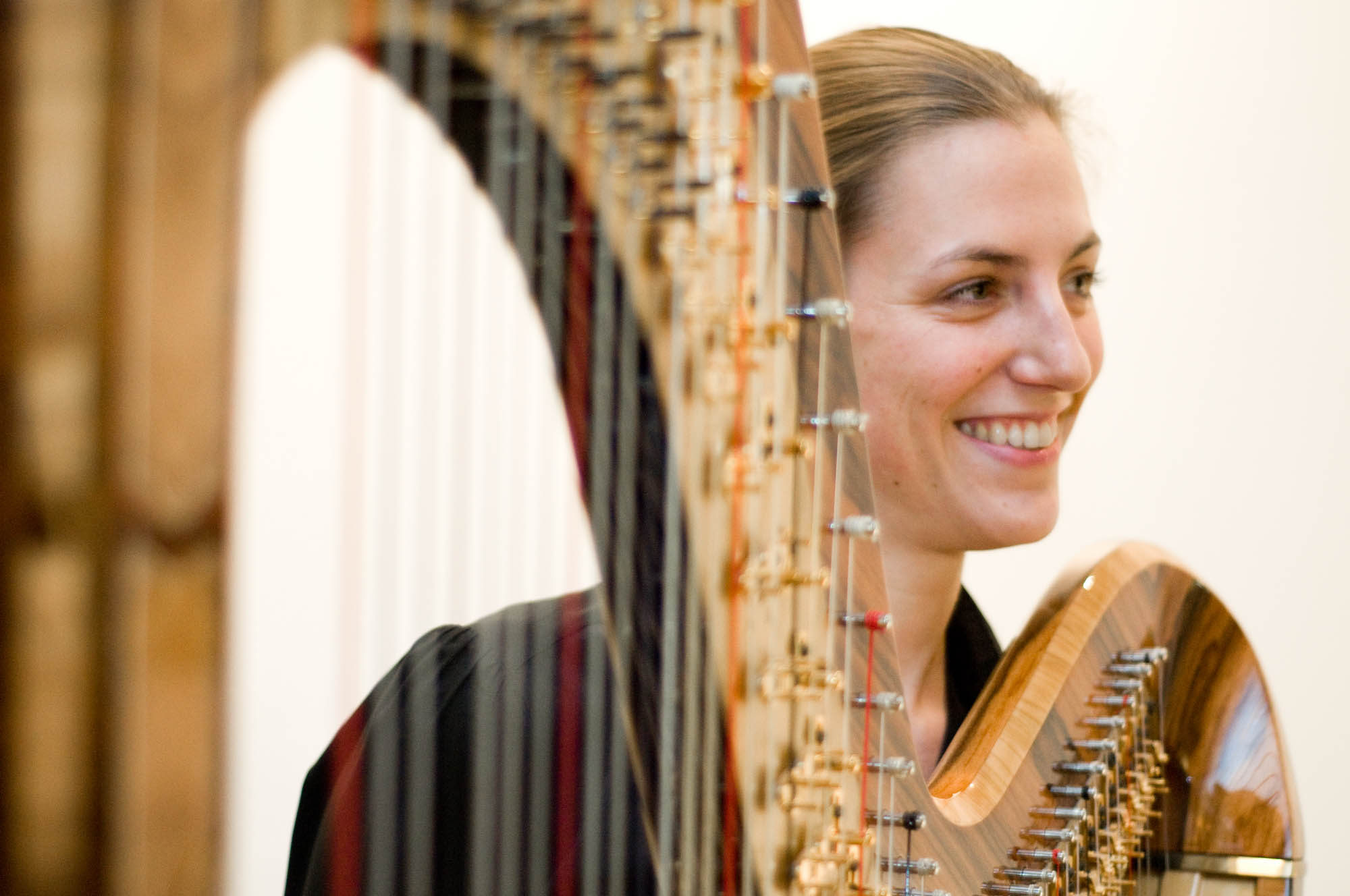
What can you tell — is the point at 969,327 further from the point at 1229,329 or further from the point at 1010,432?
the point at 1229,329

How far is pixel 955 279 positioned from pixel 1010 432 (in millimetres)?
108

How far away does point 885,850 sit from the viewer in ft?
2.08

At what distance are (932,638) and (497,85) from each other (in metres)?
0.77

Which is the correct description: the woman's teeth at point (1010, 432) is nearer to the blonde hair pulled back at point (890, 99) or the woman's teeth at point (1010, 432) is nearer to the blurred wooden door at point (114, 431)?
the blonde hair pulled back at point (890, 99)

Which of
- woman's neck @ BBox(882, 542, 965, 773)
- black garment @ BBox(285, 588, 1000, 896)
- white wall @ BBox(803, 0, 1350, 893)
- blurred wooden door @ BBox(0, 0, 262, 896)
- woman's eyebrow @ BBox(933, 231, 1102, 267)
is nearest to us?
blurred wooden door @ BBox(0, 0, 262, 896)

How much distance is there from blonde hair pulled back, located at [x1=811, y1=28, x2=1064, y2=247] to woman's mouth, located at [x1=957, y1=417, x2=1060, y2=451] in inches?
5.5

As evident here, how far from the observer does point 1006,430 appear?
0.93 meters

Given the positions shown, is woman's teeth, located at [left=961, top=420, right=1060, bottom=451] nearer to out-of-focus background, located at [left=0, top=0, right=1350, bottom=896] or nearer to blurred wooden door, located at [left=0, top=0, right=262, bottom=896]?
out-of-focus background, located at [left=0, top=0, right=1350, bottom=896]

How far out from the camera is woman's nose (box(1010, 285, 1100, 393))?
91 cm

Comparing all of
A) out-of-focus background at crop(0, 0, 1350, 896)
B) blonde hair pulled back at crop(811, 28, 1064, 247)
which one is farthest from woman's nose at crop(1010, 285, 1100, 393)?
out-of-focus background at crop(0, 0, 1350, 896)

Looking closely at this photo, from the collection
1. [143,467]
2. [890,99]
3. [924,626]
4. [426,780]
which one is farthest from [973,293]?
[143,467]

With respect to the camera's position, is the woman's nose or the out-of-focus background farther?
the woman's nose

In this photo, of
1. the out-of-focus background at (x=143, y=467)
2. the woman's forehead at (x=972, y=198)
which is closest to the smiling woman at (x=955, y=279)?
the woman's forehead at (x=972, y=198)

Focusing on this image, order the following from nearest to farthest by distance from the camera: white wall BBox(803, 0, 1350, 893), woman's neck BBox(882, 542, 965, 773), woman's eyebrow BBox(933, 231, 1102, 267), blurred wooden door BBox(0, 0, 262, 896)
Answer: blurred wooden door BBox(0, 0, 262, 896), woman's eyebrow BBox(933, 231, 1102, 267), woman's neck BBox(882, 542, 965, 773), white wall BBox(803, 0, 1350, 893)
